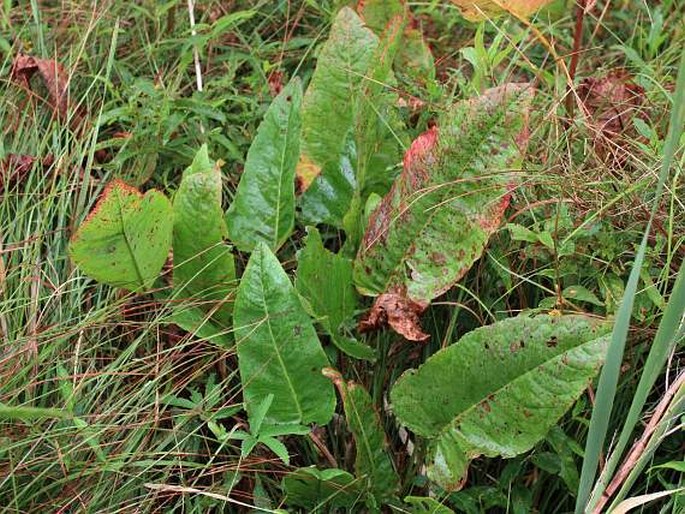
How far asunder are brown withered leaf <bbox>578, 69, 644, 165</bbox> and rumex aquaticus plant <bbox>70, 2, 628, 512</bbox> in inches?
9.4

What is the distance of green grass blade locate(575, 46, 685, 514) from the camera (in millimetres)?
1003

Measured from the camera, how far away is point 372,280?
157 centimetres

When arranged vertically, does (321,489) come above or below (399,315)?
below

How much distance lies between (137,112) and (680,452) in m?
1.04

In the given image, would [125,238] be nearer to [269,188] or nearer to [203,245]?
[203,245]

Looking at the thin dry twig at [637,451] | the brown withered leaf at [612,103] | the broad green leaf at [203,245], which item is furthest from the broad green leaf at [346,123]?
the thin dry twig at [637,451]

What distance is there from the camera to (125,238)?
147 cm

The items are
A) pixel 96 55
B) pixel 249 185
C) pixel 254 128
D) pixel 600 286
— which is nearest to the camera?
pixel 600 286

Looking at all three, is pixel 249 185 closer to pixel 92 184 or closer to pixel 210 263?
pixel 210 263

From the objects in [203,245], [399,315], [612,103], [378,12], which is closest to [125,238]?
[203,245]

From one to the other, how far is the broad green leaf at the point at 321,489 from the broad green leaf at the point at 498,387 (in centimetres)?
12

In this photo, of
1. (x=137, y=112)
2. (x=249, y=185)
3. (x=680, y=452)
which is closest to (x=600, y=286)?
(x=680, y=452)

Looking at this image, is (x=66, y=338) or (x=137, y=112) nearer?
(x=66, y=338)

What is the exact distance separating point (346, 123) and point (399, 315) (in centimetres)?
40
